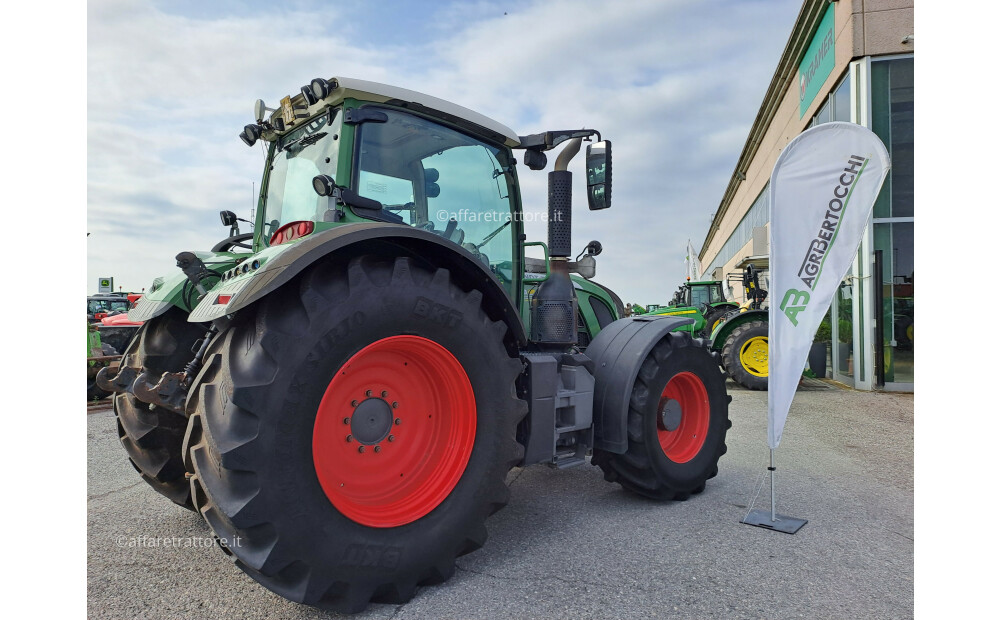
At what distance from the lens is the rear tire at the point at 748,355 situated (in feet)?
34.1

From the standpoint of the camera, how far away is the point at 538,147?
4.04 meters

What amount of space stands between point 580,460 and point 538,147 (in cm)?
204

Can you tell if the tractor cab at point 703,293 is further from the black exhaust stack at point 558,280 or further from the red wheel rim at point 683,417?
the black exhaust stack at point 558,280

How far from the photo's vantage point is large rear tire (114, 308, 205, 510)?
11.0ft

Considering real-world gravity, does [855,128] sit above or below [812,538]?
above

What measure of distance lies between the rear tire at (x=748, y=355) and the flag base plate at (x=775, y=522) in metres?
7.05

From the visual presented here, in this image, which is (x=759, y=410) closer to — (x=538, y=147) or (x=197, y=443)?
(x=538, y=147)

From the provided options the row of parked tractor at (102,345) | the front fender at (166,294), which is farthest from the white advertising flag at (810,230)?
the row of parked tractor at (102,345)

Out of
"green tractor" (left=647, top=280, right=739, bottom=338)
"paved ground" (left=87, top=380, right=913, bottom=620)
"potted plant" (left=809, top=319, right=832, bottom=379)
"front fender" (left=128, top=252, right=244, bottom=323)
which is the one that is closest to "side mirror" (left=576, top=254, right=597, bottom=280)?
"paved ground" (left=87, top=380, right=913, bottom=620)

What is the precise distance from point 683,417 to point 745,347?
6842mm

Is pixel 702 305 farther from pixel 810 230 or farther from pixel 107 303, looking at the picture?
pixel 107 303

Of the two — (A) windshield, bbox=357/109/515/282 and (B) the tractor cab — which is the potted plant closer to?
(B) the tractor cab

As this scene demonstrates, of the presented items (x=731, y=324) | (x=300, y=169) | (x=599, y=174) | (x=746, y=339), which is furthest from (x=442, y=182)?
(x=731, y=324)

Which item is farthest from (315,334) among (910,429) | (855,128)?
(910,429)
